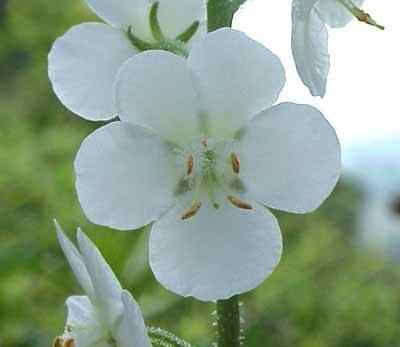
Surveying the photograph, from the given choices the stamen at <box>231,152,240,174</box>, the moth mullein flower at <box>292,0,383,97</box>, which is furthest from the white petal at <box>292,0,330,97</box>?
the stamen at <box>231,152,240,174</box>

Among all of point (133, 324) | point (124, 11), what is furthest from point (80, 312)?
point (124, 11)

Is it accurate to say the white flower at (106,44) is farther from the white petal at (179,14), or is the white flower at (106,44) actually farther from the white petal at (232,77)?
the white petal at (232,77)

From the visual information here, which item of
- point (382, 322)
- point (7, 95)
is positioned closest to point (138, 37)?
point (382, 322)

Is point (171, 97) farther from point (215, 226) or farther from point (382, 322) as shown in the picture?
point (382, 322)

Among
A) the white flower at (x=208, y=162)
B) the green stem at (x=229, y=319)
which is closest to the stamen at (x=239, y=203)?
the white flower at (x=208, y=162)

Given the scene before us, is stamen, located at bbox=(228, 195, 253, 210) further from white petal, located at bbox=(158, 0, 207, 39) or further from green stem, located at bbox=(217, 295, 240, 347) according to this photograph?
white petal, located at bbox=(158, 0, 207, 39)

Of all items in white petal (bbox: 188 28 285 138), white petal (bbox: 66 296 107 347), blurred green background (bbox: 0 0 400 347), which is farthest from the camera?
blurred green background (bbox: 0 0 400 347)
